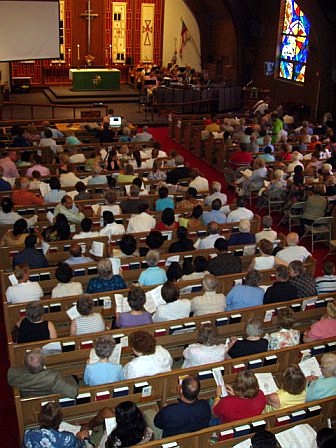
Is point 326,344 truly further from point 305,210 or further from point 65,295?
point 305,210

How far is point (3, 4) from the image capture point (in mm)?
18156

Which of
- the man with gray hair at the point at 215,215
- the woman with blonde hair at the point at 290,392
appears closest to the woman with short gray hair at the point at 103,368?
the woman with blonde hair at the point at 290,392

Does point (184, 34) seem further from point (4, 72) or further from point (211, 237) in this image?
point (211, 237)

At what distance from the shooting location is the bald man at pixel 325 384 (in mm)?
5141

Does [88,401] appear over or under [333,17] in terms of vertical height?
under

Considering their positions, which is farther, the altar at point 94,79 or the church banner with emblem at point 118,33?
the church banner with emblem at point 118,33

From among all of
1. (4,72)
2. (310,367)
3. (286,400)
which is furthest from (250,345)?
(4,72)

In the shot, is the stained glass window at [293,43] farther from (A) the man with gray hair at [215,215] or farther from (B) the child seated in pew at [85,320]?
(B) the child seated in pew at [85,320]

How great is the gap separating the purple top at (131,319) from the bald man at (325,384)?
1779mm

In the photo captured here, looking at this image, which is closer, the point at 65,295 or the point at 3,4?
the point at 65,295

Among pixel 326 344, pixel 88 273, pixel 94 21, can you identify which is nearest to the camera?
pixel 326 344

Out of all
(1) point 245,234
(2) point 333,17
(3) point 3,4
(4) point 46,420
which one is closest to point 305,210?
(1) point 245,234

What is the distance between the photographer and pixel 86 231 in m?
8.29

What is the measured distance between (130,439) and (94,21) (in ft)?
72.5
